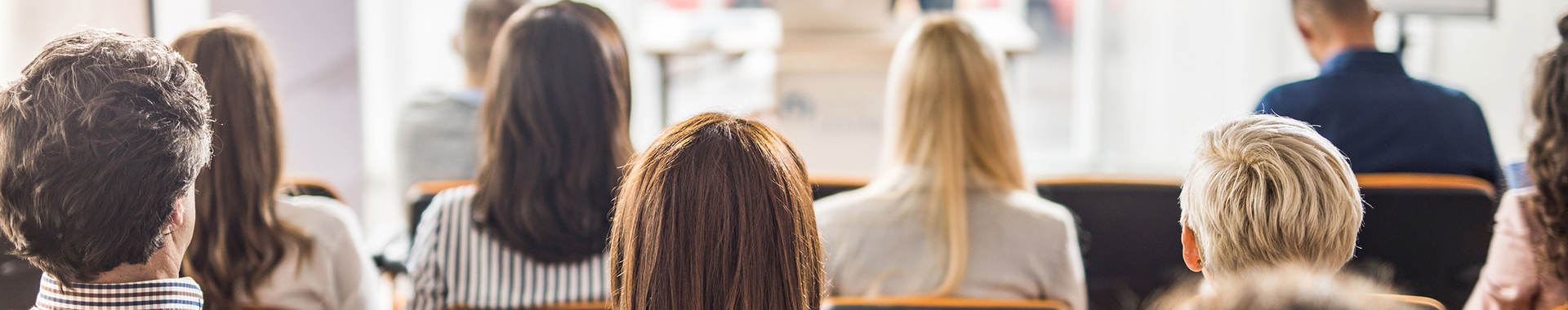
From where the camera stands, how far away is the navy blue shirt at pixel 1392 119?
6.93 ft

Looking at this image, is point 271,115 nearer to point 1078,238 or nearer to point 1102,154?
point 1078,238

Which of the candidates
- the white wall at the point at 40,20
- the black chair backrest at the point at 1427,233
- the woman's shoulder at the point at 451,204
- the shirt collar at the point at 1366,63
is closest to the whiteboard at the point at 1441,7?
the shirt collar at the point at 1366,63

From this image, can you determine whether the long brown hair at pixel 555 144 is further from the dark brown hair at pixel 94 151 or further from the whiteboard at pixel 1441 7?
the whiteboard at pixel 1441 7

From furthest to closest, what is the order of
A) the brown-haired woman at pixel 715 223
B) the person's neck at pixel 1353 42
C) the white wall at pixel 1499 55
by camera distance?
the white wall at pixel 1499 55, the person's neck at pixel 1353 42, the brown-haired woman at pixel 715 223

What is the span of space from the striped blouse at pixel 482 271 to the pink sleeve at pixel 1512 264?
4.16 ft

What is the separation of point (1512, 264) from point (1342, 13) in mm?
1071

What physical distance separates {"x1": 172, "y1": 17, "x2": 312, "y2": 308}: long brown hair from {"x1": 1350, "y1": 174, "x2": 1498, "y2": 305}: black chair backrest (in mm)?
1682

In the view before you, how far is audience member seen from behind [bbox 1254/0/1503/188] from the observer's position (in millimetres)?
2111

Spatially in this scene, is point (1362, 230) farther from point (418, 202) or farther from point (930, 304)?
point (418, 202)

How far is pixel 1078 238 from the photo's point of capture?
212 cm

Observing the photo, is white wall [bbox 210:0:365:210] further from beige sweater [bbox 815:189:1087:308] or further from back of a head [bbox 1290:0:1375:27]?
back of a head [bbox 1290:0:1375:27]

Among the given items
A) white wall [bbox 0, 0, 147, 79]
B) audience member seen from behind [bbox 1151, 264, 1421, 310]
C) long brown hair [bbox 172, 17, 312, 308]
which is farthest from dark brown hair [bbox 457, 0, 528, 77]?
audience member seen from behind [bbox 1151, 264, 1421, 310]

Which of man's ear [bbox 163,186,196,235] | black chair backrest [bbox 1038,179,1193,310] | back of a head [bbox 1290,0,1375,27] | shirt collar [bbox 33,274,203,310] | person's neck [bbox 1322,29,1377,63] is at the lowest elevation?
black chair backrest [bbox 1038,179,1193,310]

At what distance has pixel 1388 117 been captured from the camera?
2145 mm
